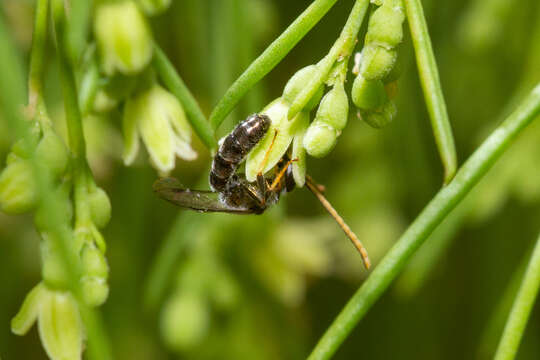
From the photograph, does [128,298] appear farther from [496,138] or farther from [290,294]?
[496,138]

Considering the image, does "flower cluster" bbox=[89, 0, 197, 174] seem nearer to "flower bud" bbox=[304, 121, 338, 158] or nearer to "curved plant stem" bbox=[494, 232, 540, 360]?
"flower bud" bbox=[304, 121, 338, 158]

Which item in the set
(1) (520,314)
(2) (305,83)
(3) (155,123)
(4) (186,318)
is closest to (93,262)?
(3) (155,123)

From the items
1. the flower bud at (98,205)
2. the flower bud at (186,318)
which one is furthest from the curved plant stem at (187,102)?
Result: the flower bud at (186,318)

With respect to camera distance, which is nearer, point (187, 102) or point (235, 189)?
point (187, 102)

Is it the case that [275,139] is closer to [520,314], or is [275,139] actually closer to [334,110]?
[334,110]

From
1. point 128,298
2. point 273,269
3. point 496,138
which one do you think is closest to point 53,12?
point 496,138

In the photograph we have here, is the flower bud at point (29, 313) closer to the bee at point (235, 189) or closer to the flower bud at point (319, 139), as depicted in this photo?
the bee at point (235, 189)

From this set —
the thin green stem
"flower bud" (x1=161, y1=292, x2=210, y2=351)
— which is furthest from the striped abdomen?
"flower bud" (x1=161, y1=292, x2=210, y2=351)
